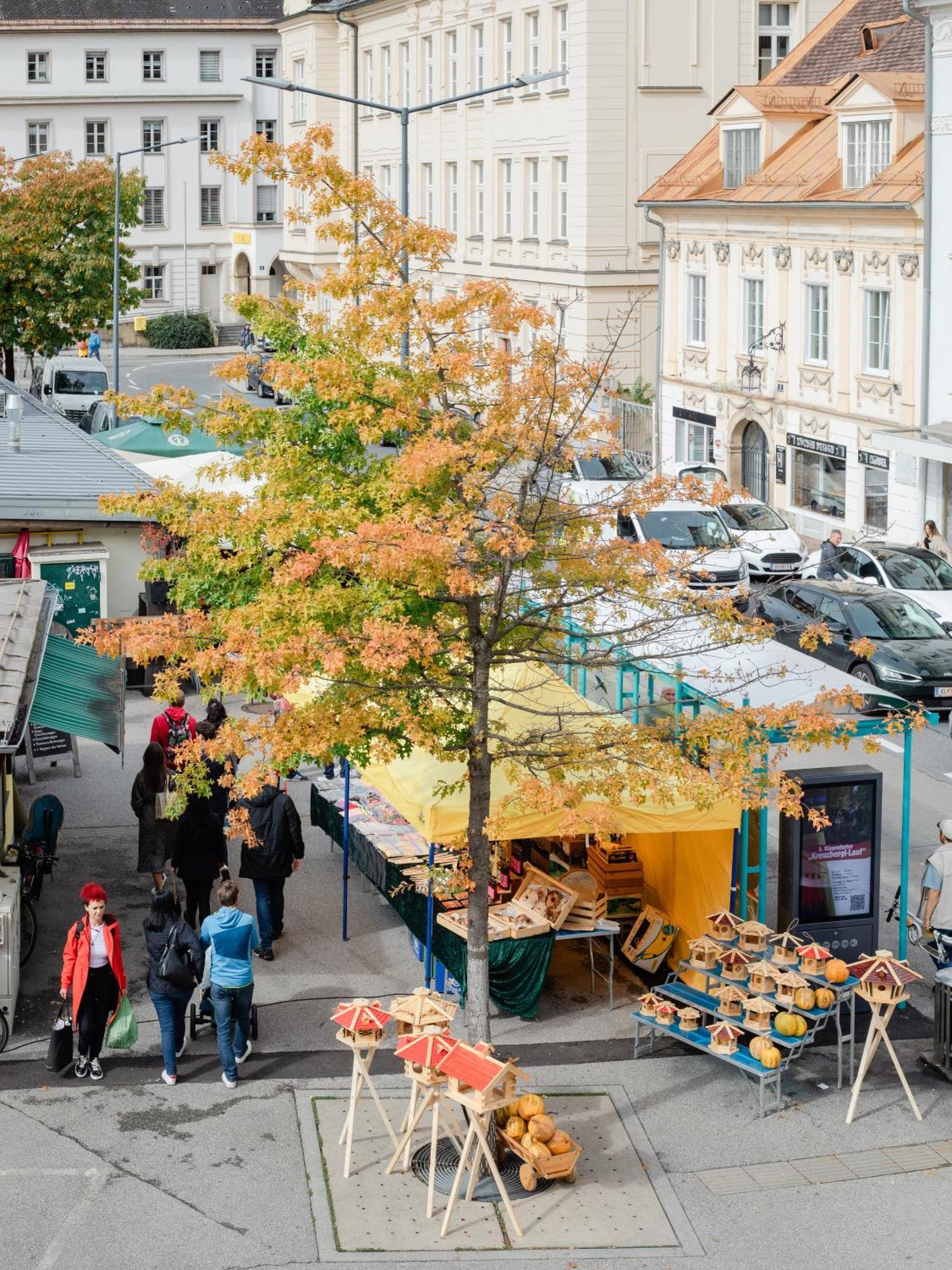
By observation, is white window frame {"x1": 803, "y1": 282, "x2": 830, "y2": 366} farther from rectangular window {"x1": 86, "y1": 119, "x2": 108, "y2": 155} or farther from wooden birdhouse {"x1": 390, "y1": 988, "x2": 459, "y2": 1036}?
rectangular window {"x1": 86, "y1": 119, "x2": 108, "y2": 155}

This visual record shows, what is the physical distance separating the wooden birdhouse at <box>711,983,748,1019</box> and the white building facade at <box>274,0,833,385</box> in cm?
3071

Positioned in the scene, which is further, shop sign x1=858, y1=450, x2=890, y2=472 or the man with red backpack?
shop sign x1=858, y1=450, x2=890, y2=472

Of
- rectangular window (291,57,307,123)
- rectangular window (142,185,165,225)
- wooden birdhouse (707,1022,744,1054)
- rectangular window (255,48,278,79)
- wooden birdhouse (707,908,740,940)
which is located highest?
rectangular window (255,48,278,79)

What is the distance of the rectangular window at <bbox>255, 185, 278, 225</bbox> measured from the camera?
8819cm

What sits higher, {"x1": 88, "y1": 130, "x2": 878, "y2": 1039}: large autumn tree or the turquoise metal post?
{"x1": 88, "y1": 130, "x2": 878, "y2": 1039}: large autumn tree

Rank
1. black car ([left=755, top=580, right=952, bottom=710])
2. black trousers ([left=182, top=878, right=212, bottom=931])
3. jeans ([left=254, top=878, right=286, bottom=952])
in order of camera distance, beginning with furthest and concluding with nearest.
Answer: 1. black car ([left=755, top=580, right=952, bottom=710])
2. black trousers ([left=182, top=878, right=212, bottom=931])
3. jeans ([left=254, top=878, right=286, bottom=952])

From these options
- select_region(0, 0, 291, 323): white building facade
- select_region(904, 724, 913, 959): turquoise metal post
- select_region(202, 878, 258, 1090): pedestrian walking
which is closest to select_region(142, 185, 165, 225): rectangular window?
select_region(0, 0, 291, 323): white building facade

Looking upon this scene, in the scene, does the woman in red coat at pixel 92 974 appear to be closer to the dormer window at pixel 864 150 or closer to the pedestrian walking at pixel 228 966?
the pedestrian walking at pixel 228 966

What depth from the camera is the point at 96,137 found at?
3450 inches

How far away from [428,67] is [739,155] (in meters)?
22.0

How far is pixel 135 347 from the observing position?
8169 centimetres

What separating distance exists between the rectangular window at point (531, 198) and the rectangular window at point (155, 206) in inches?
1528

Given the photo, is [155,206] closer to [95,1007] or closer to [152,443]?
[152,443]

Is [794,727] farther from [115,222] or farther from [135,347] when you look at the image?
[135,347]
